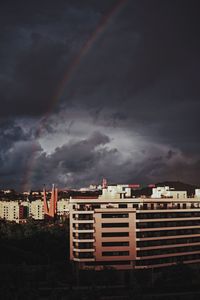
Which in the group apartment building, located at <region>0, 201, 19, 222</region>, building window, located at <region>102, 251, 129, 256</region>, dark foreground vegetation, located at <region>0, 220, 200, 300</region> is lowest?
dark foreground vegetation, located at <region>0, 220, 200, 300</region>

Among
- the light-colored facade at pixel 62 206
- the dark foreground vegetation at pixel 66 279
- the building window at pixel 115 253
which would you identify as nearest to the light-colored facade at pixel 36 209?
the light-colored facade at pixel 62 206

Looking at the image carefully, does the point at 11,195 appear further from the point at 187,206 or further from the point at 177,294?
the point at 177,294

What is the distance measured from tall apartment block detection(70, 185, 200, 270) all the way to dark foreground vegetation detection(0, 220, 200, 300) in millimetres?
1286

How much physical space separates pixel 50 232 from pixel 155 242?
2113cm

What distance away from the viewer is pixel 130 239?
42.6m

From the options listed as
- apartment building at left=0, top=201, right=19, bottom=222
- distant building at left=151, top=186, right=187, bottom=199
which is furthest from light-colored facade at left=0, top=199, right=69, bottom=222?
distant building at left=151, top=186, right=187, bottom=199

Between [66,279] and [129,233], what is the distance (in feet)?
23.7

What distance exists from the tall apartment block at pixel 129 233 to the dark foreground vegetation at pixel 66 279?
129 cm

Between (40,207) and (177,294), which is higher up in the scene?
(40,207)

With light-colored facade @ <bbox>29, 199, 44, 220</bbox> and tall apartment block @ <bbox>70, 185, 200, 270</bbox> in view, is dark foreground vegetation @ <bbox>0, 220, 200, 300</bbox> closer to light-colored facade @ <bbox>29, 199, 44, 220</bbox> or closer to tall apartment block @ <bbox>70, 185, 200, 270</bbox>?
tall apartment block @ <bbox>70, 185, 200, 270</bbox>

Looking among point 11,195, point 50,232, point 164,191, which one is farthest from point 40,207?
point 164,191

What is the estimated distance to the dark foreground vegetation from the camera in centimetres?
3036

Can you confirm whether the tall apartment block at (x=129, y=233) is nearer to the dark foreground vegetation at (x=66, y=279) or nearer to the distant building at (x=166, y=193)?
the dark foreground vegetation at (x=66, y=279)

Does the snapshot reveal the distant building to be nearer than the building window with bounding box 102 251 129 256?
No
